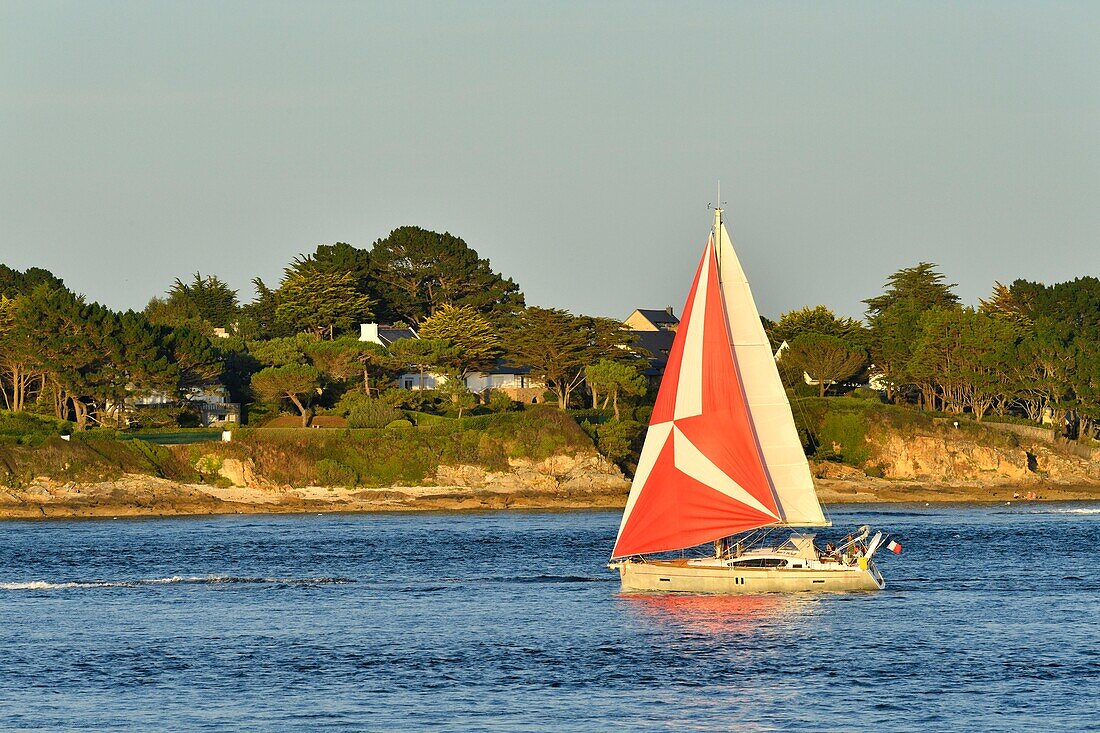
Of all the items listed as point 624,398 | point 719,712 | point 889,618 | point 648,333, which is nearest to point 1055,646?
point 889,618

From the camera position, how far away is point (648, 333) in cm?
15362

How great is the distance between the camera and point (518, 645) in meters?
44.3

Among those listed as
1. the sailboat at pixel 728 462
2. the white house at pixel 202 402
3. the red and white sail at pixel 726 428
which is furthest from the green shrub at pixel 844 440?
the red and white sail at pixel 726 428

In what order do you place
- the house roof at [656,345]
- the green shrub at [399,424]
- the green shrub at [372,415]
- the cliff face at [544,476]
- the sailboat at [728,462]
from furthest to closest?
1. the house roof at [656,345]
2. the green shrub at [372,415]
3. the green shrub at [399,424]
4. the cliff face at [544,476]
5. the sailboat at [728,462]

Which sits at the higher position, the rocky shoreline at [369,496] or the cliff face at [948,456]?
the cliff face at [948,456]

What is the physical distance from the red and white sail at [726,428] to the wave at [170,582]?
52.2 ft

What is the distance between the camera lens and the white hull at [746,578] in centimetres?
4897

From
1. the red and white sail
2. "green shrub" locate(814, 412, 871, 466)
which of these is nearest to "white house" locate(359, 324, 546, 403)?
"green shrub" locate(814, 412, 871, 466)

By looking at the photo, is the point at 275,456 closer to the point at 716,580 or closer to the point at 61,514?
the point at 61,514

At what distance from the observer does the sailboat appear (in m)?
49.5

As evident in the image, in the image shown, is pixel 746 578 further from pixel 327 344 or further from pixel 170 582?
pixel 327 344

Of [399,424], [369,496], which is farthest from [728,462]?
[399,424]

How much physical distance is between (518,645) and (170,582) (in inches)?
839

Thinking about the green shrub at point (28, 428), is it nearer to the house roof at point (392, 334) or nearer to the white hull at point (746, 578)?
the house roof at point (392, 334)
